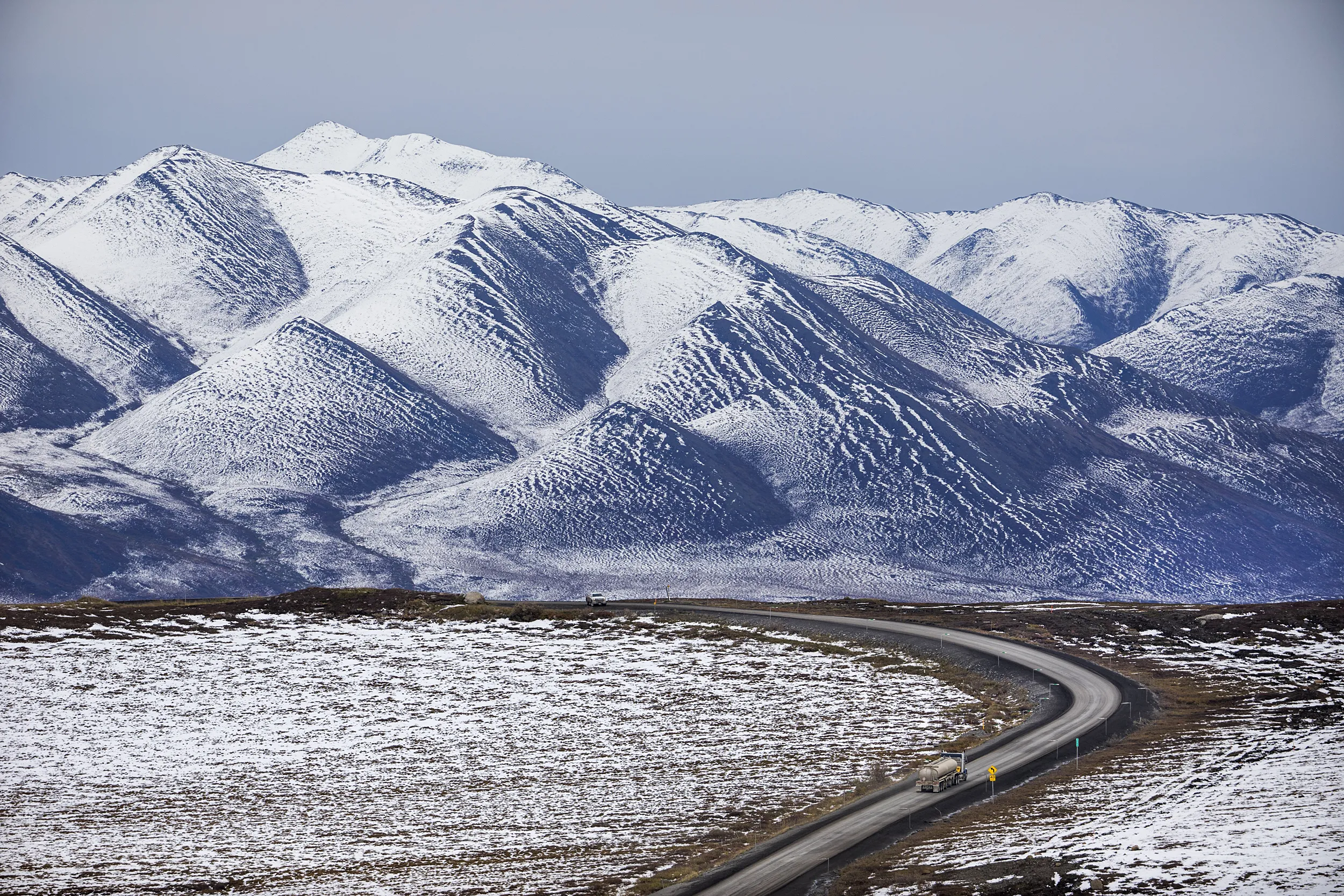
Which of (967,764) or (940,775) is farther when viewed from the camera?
(967,764)

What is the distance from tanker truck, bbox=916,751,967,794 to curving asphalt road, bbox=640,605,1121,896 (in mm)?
484

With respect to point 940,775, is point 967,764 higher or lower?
lower

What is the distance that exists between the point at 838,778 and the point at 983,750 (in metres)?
9.21

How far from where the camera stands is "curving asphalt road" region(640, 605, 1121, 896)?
6041 cm

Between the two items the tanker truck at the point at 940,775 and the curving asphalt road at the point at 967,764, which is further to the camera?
the tanker truck at the point at 940,775

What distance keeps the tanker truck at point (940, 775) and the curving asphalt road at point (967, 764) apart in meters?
0.48

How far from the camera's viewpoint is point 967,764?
258ft

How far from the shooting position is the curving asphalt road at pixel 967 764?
60.4m

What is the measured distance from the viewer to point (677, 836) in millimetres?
68000

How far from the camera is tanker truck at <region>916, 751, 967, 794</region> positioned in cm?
7244

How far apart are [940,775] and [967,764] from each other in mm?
6758

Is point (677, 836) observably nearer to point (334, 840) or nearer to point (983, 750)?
point (334, 840)

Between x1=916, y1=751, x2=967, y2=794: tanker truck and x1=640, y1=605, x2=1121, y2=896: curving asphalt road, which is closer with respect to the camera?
x1=640, y1=605, x2=1121, y2=896: curving asphalt road

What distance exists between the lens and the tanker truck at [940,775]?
238ft
